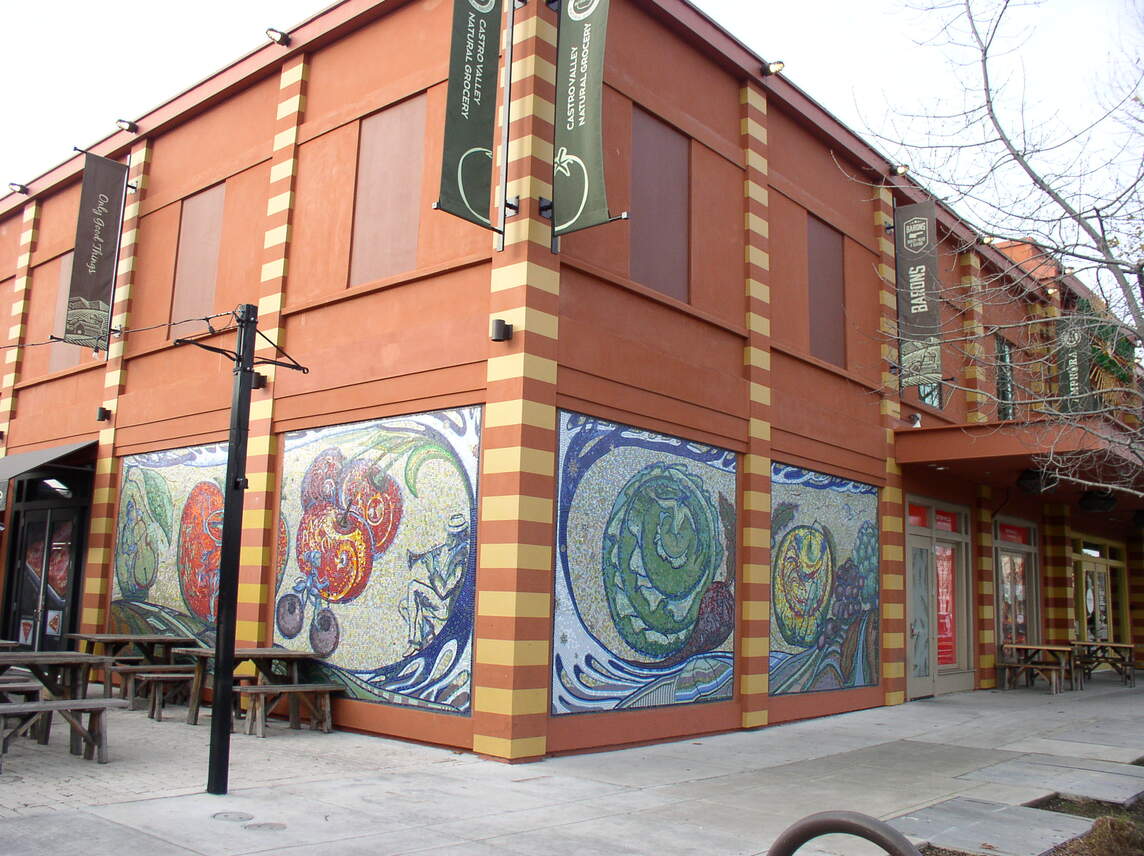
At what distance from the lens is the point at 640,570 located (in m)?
10.9

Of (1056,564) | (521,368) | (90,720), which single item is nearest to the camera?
(90,720)

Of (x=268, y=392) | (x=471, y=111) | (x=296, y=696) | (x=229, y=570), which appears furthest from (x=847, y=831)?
(x=268, y=392)

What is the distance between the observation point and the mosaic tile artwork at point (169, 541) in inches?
527

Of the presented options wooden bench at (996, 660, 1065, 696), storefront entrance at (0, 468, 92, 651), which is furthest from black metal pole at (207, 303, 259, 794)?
wooden bench at (996, 660, 1065, 696)

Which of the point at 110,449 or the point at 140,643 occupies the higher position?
the point at 110,449

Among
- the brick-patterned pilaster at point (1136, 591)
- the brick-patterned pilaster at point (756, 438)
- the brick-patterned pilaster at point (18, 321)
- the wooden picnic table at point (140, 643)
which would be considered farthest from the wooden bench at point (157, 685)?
the brick-patterned pilaster at point (1136, 591)

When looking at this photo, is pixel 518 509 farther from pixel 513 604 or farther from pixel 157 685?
pixel 157 685

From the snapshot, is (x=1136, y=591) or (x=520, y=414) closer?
(x=520, y=414)

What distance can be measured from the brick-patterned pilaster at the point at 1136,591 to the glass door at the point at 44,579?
25.2 metres

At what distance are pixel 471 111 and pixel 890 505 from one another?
31.6ft

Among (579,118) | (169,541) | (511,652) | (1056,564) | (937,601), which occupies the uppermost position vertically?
(579,118)

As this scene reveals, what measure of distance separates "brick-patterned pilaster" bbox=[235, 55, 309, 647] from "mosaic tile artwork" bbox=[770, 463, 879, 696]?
6.48 meters

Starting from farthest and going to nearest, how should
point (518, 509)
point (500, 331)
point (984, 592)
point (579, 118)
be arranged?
point (984, 592), point (579, 118), point (500, 331), point (518, 509)

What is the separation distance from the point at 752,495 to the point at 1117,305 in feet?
16.5
